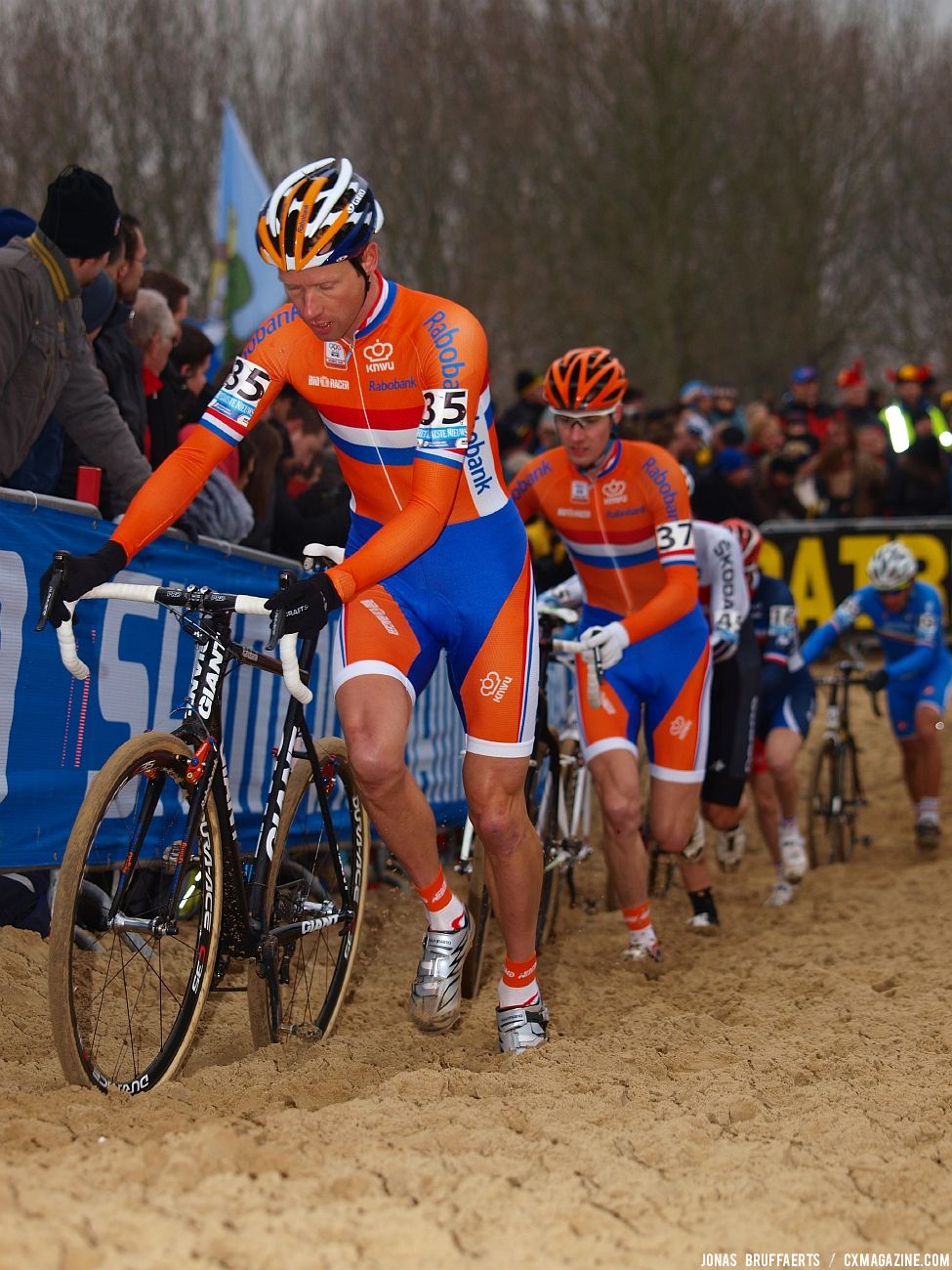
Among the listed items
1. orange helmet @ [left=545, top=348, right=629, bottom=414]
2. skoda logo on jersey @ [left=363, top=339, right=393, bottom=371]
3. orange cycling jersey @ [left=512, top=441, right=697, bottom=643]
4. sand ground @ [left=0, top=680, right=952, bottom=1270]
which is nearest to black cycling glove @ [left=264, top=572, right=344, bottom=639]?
skoda logo on jersey @ [left=363, top=339, right=393, bottom=371]

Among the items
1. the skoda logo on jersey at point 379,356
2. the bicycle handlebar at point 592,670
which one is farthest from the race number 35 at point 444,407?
the bicycle handlebar at point 592,670

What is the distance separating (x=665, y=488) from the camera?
6.86 metres

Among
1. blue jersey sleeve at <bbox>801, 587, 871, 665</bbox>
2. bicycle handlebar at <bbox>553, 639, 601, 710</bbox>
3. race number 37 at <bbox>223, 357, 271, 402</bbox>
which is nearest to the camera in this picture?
race number 37 at <bbox>223, 357, 271, 402</bbox>

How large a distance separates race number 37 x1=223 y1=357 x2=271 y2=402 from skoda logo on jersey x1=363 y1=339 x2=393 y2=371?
0.34 m

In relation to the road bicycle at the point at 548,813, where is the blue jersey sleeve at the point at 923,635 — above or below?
above

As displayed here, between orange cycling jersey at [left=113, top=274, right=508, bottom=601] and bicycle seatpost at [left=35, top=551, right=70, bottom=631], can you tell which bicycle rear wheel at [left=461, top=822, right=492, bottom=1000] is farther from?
bicycle seatpost at [left=35, top=551, right=70, bottom=631]

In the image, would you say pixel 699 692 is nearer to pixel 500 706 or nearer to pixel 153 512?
pixel 500 706

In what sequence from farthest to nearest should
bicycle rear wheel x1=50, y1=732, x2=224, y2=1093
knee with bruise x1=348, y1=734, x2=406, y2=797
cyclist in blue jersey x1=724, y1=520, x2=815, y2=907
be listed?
cyclist in blue jersey x1=724, y1=520, x2=815, y2=907 < knee with bruise x1=348, y1=734, x2=406, y2=797 < bicycle rear wheel x1=50, y1=732, x2=224, y2=1093

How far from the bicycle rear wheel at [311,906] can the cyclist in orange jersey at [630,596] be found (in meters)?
1.82

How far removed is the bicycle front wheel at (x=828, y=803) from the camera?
1073cm

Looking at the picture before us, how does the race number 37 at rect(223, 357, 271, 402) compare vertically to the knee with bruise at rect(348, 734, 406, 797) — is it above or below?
above

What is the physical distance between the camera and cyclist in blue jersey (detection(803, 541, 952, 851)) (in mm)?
11258

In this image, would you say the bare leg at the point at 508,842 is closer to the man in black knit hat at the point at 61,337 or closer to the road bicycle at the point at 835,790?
the man in black knit hat at the point at 61,337

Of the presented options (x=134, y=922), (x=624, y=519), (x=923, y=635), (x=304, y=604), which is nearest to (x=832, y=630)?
(x=923, y=635)
